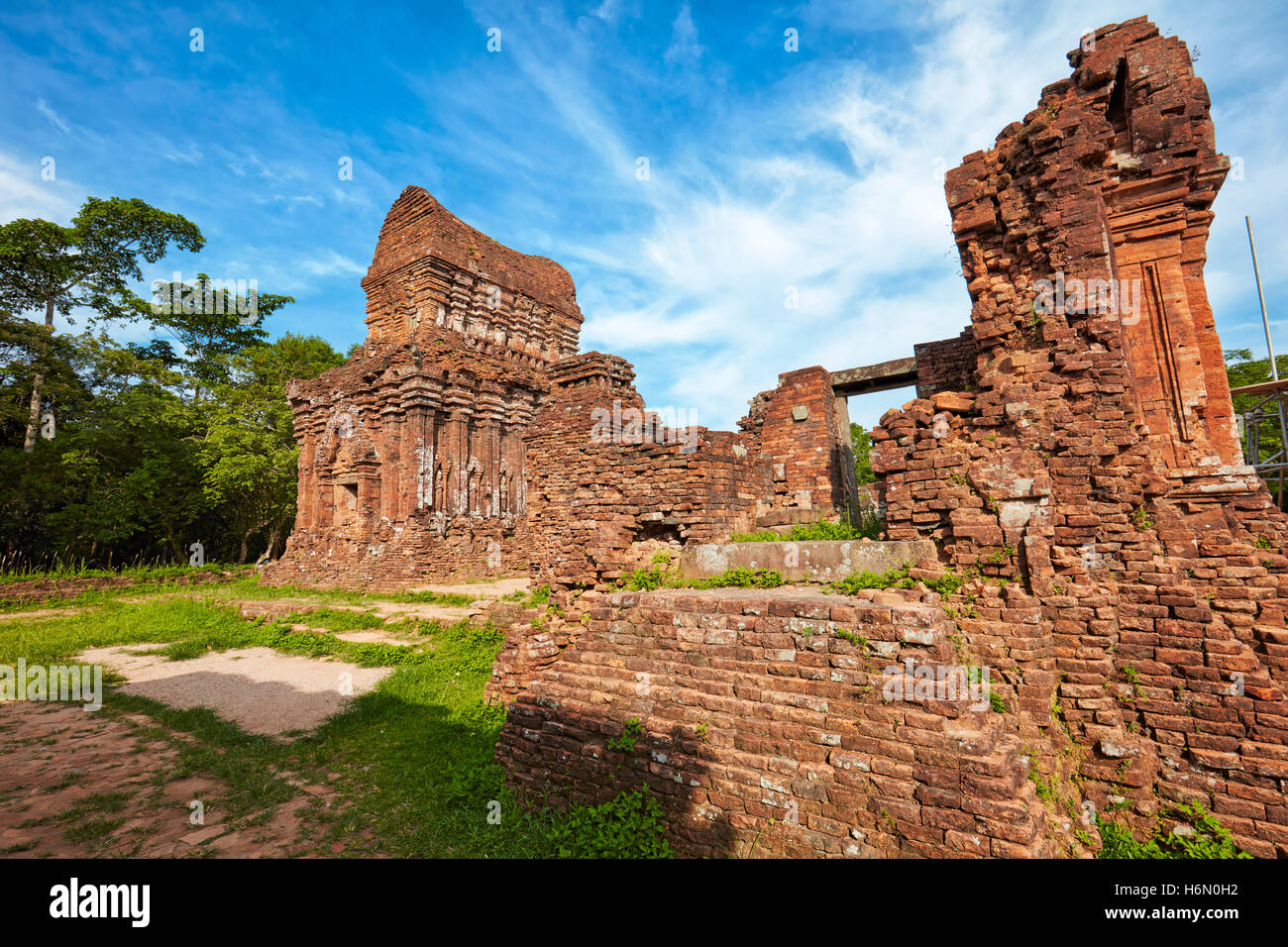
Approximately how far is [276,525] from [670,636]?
29.8 m

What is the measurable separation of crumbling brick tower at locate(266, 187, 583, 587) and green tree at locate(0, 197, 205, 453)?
40.2ft

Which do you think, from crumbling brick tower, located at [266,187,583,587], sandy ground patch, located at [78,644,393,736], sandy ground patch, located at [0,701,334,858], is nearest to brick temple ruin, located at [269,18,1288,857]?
sandy ground patch, located at [0,701,334,858]

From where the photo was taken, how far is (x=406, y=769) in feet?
19.1

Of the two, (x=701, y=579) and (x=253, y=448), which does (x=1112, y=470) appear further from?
(x=253, y=448)

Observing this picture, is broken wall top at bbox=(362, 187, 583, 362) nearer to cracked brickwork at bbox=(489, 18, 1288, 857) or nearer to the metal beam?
the metal beam
